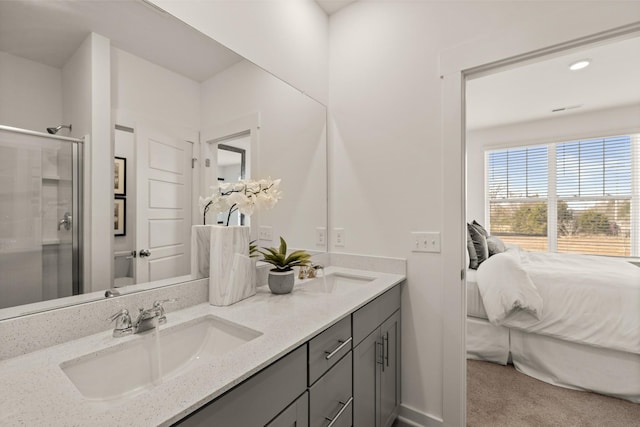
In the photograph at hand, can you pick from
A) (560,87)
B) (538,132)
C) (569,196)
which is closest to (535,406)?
(560,87)

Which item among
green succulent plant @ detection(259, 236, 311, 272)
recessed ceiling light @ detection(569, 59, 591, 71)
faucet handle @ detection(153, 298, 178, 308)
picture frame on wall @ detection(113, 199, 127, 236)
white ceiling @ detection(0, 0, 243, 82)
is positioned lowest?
faucet handle @ detection(153, 298, 178, 308)

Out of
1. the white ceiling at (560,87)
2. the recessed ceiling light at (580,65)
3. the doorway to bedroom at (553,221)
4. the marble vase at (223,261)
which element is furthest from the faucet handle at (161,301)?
the recessed ceiling light at (580,65)

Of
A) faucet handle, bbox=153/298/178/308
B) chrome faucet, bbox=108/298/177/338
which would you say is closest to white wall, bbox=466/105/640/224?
faucet handle, bbox=153/298/178/308

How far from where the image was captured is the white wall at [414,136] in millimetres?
1500

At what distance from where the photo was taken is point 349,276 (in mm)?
1832

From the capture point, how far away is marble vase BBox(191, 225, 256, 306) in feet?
4.00

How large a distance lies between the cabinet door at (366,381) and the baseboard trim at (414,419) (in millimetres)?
380

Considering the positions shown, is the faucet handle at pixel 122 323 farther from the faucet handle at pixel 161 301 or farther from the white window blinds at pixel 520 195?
the white window blinds at pixel 520 195

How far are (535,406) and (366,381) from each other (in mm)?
Result: 1459

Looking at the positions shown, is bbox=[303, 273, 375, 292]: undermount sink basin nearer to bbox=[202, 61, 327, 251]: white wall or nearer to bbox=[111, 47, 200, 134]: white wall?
bbox=[202, 61, 327, 251]: white wall

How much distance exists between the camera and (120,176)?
105cm

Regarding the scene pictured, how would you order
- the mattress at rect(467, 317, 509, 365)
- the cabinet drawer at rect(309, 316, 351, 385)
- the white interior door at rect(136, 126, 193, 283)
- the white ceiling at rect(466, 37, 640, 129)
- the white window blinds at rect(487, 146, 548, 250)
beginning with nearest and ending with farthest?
the cabinet drawer at rect(309, 316, 351, 385) < the white interior door at rect(136, 126, 193, 283) < the mattress at rect(467, 317, 509, 365) < the white ceiling at rect(466, 37, 640, 129) < the white window blinds at rect(487, 146, 548, 250)

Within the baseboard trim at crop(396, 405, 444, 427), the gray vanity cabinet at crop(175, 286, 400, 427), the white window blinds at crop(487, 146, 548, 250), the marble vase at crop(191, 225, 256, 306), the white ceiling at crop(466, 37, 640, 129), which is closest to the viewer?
the gray vanity cabinet at crop(175, 286, 400, 427)

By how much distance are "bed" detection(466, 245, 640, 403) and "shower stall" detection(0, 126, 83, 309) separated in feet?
8.60
